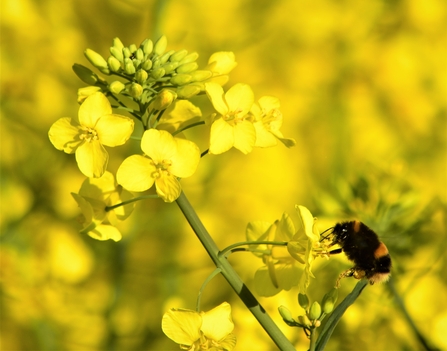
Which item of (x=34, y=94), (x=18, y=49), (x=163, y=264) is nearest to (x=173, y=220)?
(x=163, y=264)

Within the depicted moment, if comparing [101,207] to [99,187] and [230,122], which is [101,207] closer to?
[99,187]

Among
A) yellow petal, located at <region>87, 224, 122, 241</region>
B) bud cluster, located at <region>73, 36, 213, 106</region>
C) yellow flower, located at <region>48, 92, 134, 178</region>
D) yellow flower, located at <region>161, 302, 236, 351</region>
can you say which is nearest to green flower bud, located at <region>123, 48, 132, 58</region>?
bud cluster, located at <region>73, 36, 213, 106</region>

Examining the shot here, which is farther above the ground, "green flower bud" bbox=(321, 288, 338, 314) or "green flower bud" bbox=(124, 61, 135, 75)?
"green flower bud" bbox=(124, 61, 135, 75)

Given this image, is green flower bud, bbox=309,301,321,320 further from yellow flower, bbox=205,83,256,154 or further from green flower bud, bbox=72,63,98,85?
green flower bud, bbox=72,63,98,85

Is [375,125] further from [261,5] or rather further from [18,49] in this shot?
[18,49]

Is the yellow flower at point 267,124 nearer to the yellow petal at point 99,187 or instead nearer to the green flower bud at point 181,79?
the green flower bud at point 181,79
